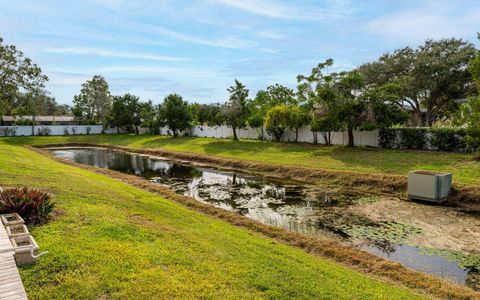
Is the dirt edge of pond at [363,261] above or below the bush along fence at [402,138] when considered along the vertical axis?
below

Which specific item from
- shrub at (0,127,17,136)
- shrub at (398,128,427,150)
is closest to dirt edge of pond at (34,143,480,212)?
shrub at (398,128,427,150)

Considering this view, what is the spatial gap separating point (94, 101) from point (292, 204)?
5683 cm

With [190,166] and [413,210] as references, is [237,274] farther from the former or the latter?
[190,166]

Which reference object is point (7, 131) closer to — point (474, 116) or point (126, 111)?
point (126, 111)

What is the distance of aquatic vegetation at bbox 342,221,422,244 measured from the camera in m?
10.3

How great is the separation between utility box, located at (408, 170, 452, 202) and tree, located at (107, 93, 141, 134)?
45.2 metres

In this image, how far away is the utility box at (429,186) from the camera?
1411 centimetres

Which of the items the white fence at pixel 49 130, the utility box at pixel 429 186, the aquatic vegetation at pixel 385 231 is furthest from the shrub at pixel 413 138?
the white fence at pixel 49 130

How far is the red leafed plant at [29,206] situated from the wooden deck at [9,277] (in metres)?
1.40

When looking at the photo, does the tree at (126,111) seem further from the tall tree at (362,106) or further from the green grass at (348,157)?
the tall tree at (362,106)

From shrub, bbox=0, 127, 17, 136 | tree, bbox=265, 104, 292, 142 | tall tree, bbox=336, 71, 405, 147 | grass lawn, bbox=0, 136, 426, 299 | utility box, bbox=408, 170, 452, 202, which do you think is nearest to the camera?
grass lawn, bbox=0, 136, 426, 299

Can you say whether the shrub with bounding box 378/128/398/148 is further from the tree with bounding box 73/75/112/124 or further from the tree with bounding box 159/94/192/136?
the tree with bounding box 73/75/112/124

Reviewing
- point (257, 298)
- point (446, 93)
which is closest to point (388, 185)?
point (257, 298)

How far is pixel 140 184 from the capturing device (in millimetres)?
17125
